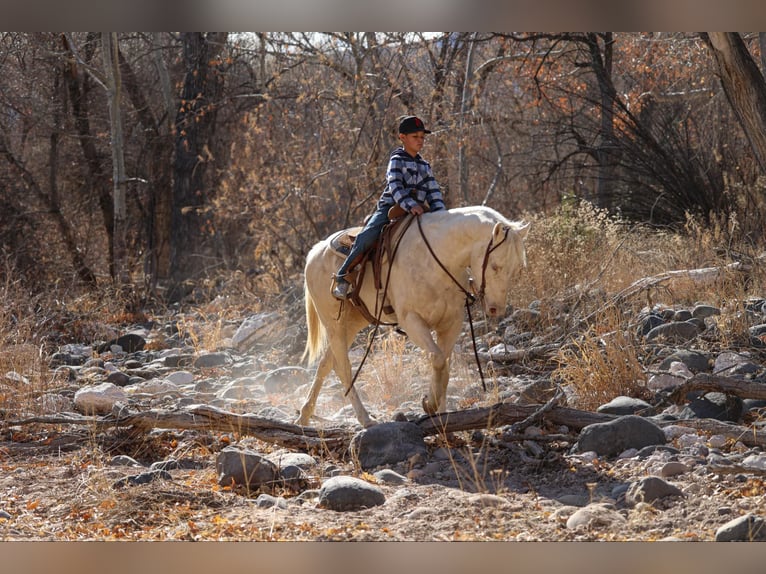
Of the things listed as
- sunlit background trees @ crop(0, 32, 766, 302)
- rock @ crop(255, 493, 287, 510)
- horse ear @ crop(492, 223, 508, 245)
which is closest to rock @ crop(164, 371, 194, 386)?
sunlit background trees @ crop(0, 32, 766, 302)

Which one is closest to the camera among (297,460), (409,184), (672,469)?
(672,469)

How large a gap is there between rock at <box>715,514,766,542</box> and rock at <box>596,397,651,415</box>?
252 cm

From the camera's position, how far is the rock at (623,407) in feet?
22.5

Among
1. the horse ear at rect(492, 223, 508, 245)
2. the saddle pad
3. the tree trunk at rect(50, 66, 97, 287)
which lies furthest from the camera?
the tree trunk at rect(50, 66, 97, 287)

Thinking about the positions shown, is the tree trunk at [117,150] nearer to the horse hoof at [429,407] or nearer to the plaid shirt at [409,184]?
the plaid shirt at [409,184]

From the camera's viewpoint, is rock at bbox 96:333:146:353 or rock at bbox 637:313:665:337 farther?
rock at bbox 96:333:146:353

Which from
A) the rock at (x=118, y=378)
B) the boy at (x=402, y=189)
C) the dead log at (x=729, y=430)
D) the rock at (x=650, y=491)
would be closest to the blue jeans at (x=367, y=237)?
the boy at (x=402, y=189)

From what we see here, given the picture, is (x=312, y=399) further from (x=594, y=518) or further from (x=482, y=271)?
(x=594, y=518)

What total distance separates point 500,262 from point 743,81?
339cm

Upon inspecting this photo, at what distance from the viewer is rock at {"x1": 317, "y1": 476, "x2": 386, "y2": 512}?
16.7 ft

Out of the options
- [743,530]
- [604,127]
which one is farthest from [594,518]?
[604,127]

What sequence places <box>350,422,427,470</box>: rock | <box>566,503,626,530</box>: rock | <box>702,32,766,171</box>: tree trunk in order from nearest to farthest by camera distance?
<box>566,503,626,530</box>: rock
<box>350,422,427,470</box>: rock
<box>702,32,766,171</box>: tree trunk

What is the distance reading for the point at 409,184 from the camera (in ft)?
22.3

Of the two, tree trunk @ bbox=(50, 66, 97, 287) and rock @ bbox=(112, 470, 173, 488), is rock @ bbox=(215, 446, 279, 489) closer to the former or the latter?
rock @ bbox=(112, 470, 173, 488)
